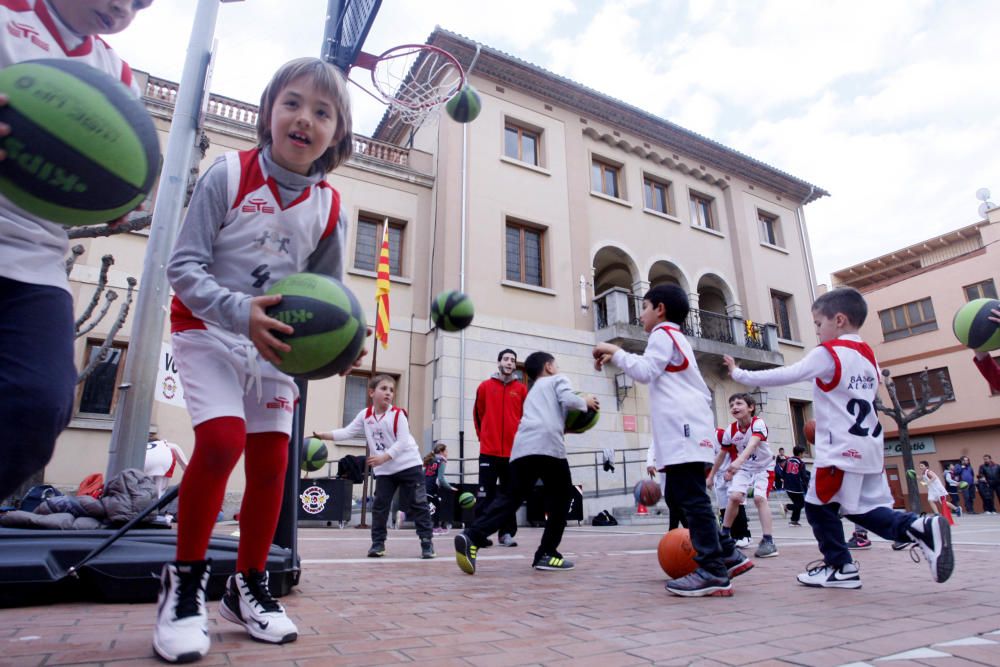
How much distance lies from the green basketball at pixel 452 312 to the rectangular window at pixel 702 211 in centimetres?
1609

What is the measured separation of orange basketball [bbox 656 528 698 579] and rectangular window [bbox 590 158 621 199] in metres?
15.8

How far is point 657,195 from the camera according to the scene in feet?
65.8

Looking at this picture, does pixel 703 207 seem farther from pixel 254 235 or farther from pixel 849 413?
pixel 254 235

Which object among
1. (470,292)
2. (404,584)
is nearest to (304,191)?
(404,584)

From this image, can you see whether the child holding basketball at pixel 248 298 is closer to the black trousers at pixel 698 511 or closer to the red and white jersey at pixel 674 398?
the red and white jersey at pixel 674 398

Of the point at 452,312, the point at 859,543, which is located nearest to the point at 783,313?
the point at 859,543

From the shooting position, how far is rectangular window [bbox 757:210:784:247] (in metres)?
22.3

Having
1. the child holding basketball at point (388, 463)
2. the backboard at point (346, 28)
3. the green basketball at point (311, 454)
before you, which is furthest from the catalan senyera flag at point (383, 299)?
the backboard at point (346, 28)

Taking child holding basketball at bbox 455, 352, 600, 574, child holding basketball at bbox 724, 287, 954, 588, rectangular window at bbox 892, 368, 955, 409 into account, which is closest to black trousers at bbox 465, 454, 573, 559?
child holding basketball at bbox 455, 352, 600, 574

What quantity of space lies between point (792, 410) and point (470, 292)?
12.3 meters

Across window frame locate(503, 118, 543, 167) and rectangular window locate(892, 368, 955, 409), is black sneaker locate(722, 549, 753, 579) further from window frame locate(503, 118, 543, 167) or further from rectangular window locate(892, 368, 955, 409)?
rectangular window locate(892, 368, 955, 409)

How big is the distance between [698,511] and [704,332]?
654 inches

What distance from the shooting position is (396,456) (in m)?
5.88

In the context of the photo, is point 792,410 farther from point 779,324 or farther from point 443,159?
point 443,159
